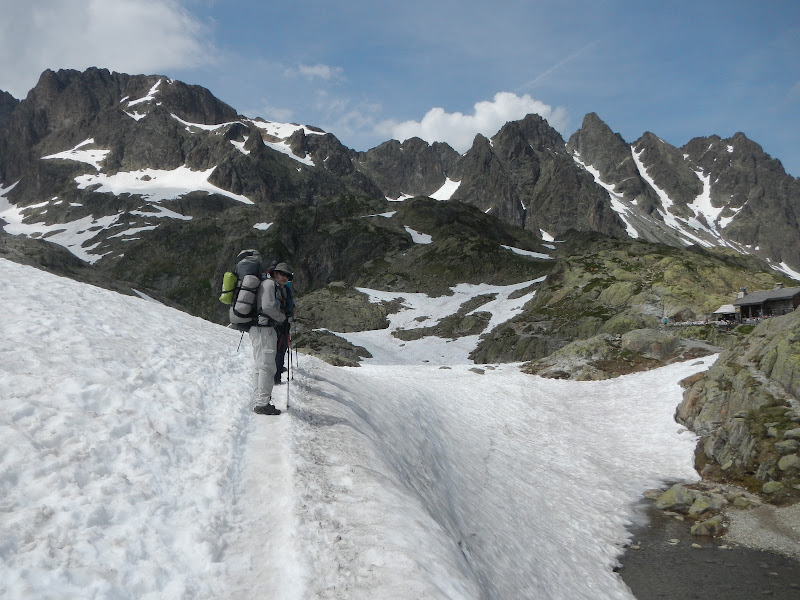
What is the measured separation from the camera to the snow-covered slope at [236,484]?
576 cm

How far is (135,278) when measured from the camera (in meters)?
168

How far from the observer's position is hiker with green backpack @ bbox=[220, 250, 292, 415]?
10.7 meters

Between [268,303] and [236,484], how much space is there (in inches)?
161

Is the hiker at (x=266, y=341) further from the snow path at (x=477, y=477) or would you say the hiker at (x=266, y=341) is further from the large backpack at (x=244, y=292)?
the snow path at (x=477, y=477)

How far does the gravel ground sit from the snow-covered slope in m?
0.73

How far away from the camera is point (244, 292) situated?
10.7m

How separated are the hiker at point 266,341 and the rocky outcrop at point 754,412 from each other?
53.5ft

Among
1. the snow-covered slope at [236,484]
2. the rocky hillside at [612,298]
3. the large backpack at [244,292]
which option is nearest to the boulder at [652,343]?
the rocky hillside at [612,298]

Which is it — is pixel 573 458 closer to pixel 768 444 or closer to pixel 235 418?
pixel 768 444

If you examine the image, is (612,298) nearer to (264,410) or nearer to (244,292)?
(264,410)

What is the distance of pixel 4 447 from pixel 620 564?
13719 mm

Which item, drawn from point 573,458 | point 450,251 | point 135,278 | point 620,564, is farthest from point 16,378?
point 135,278

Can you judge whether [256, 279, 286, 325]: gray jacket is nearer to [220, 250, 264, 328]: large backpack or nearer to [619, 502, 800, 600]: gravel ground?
[220, 250, 264, 328]: large backpack

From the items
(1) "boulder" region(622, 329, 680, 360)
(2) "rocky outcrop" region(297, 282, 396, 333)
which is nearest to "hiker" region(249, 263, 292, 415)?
(1) "boulder" region(622, 329, 680, 360)
